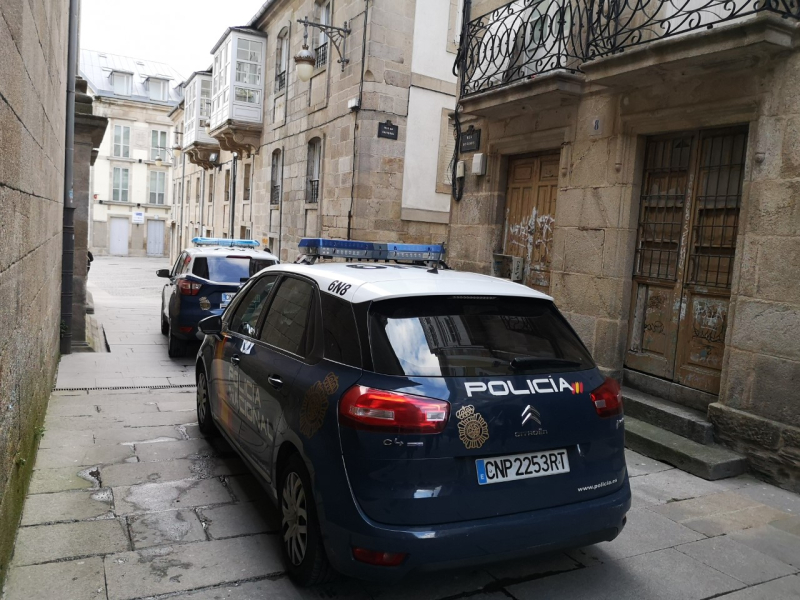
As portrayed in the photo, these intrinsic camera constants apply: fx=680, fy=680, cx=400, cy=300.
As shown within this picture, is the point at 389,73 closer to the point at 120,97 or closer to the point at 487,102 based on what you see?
the point at 487,102

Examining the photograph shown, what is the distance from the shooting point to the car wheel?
5.84 meters

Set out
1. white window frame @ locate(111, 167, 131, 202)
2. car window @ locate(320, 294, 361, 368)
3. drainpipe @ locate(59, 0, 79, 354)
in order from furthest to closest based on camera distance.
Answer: white window frame @ locate(111, 167, 131, 202)
drainpipe @ locate(59, 0, 79, 354)
car window @ locate(320, 294, 361, 368)

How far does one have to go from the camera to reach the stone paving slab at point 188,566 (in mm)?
3461

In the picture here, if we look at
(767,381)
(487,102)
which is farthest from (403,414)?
(487,102)

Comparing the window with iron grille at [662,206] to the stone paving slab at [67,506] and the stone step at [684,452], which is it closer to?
the stone step at [684,452]

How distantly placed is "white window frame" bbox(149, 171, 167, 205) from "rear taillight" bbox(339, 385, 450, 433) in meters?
53.9

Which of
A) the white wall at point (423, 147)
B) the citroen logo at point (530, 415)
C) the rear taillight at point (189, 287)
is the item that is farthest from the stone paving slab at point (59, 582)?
the white wall at point (423, 147)

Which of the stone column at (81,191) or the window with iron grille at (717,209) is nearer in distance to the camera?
the window with iron grille at (717,209)

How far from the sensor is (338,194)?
16.3 m

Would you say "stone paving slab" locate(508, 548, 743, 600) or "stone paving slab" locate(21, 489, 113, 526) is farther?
"stone paving slab" locate(21, 489, 113, 526)

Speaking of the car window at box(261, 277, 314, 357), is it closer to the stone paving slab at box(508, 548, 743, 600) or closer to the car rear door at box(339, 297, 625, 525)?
the car rear door at box(339, 297, 625, 525)

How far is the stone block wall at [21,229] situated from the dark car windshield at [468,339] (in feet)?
5.93

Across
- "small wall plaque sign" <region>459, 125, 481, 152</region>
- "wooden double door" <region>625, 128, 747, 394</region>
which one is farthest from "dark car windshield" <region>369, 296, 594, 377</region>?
"small wall plaque sign" <region>459, 125, 481, 152</region>

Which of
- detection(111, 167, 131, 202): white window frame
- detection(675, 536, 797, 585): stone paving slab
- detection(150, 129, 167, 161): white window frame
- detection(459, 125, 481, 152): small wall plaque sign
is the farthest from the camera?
detection(150, 129, 167, 161): white window frame
